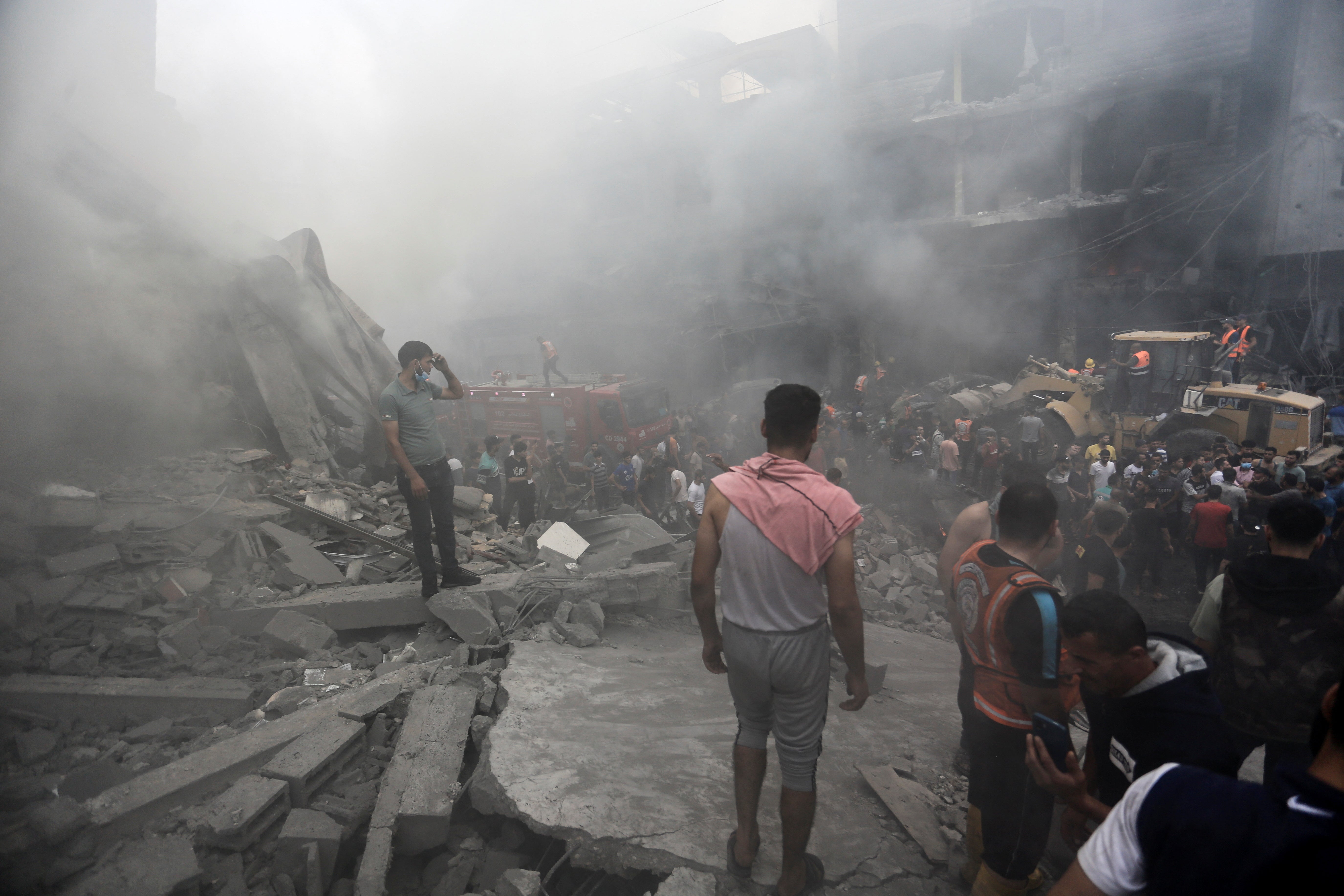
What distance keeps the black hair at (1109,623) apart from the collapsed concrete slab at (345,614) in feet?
11.3

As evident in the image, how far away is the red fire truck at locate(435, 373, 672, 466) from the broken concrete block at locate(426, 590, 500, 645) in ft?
24.7

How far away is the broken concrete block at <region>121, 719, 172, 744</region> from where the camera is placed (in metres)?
2.90

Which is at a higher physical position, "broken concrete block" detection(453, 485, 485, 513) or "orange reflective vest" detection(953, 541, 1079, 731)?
"orange reflective vest" detection(953, 541, 1079, 731)

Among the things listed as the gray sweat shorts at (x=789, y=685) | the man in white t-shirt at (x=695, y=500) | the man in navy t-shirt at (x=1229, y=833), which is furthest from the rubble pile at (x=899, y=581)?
the man in navy t-shirt at (x=1229, y=833)

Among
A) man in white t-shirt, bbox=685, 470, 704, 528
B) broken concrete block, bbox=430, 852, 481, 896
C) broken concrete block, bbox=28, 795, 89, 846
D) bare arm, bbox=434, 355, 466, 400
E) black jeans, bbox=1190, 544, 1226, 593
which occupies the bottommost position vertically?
black jeans, bbox=1190, 544, 1226, 593

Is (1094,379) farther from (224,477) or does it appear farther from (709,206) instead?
(709,206)

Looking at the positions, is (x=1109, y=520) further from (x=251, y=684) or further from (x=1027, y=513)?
(x=251, y=684)

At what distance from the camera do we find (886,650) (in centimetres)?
482

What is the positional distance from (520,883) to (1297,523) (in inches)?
106

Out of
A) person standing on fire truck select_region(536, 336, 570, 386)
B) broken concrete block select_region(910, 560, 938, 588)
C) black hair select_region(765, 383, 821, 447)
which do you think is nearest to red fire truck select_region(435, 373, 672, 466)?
person standing on fire truck select_region(536, 336, 570, 386)

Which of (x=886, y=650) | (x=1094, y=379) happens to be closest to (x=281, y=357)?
(x=886, y=650)

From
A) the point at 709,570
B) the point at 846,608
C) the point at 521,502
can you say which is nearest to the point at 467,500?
the point at 521,502

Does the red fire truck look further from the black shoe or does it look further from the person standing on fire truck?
the black shoe

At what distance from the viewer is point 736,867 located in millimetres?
1950
